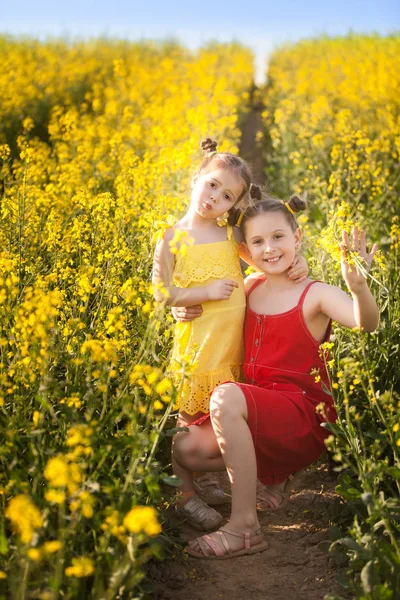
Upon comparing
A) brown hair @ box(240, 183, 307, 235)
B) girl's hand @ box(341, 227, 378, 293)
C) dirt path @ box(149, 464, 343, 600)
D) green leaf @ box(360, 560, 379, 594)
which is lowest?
dirt path @ box(149, 464, 343, 600)

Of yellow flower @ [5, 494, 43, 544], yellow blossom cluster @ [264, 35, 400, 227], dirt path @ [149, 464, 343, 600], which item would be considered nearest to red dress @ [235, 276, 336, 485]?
dirt path @ [149, 464, 343, 600]

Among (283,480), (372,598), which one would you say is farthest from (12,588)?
(283,480)

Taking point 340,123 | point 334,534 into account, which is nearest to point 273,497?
point 334,534

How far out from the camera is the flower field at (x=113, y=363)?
201cm

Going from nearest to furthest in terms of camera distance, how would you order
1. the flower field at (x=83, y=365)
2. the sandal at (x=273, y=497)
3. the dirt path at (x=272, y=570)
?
the flower field at (x=83, y=365), the dirt path at (x=272, y=570), the sandal at (x=273, y=497)

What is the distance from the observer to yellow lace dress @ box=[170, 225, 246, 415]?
122 inches

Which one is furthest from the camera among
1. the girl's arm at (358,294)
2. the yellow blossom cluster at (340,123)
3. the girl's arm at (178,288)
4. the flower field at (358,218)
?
the yellow blossom cluster at (340,123)

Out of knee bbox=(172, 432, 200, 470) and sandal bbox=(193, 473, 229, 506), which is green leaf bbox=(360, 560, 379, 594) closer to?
knee bbox=(172, 432, 200, 470)

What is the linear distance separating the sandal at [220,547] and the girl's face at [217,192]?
133 centimetres

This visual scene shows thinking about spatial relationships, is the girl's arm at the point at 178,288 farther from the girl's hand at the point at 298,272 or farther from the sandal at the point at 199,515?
the sandal at the point at 199,515

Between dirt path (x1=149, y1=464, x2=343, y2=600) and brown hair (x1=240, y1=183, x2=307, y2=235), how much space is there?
122cm

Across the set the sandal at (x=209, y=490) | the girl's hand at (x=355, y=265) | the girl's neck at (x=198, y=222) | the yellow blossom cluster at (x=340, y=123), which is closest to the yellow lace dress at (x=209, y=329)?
the girl's neck at (x=198, y=222)

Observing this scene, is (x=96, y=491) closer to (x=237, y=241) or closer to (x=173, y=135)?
(x=237, y=241)

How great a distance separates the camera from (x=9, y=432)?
6.78 feet
